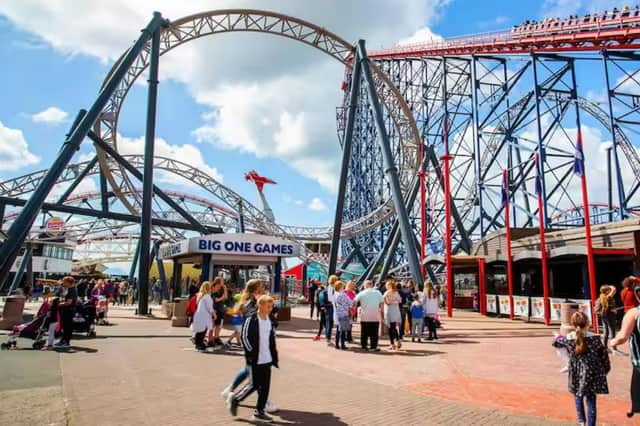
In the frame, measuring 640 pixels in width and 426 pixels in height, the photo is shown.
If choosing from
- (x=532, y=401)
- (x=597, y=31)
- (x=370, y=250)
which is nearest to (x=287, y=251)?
(x=532, y=401)

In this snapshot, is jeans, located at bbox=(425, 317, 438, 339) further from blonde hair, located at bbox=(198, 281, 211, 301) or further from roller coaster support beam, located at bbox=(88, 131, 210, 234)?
roller coaster support beam, located at bbox=(88, 131, 210, 234)

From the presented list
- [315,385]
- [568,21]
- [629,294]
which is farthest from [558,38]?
[315,385]

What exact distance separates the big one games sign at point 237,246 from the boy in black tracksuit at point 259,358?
10.0 meters

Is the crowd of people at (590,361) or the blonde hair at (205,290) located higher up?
the blonde hair at (205,290)

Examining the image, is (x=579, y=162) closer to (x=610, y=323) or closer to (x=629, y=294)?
(x=629, y=294)

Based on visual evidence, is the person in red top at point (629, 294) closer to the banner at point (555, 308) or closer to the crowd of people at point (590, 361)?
the banner at point (555, 308)

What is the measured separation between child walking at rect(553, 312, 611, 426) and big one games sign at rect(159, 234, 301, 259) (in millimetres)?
11511

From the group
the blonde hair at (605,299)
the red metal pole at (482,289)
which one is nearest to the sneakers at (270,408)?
the blonde hair at (605,299)

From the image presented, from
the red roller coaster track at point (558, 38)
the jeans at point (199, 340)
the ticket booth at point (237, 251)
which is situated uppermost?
the red roller coaster track at point (558, 38)

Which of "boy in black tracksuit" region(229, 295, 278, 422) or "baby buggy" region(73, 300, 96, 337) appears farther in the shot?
"baby buggy" region(73, 300, 96, 337)

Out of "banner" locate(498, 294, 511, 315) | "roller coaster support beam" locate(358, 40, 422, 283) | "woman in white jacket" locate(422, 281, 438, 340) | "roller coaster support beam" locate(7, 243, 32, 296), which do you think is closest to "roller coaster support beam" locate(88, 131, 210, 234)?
"roller coaster support beam" locate(7, 243, 32, 296)

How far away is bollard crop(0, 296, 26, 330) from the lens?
1174 cm

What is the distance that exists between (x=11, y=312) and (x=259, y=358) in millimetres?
10755

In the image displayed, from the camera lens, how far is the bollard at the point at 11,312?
462 inches
